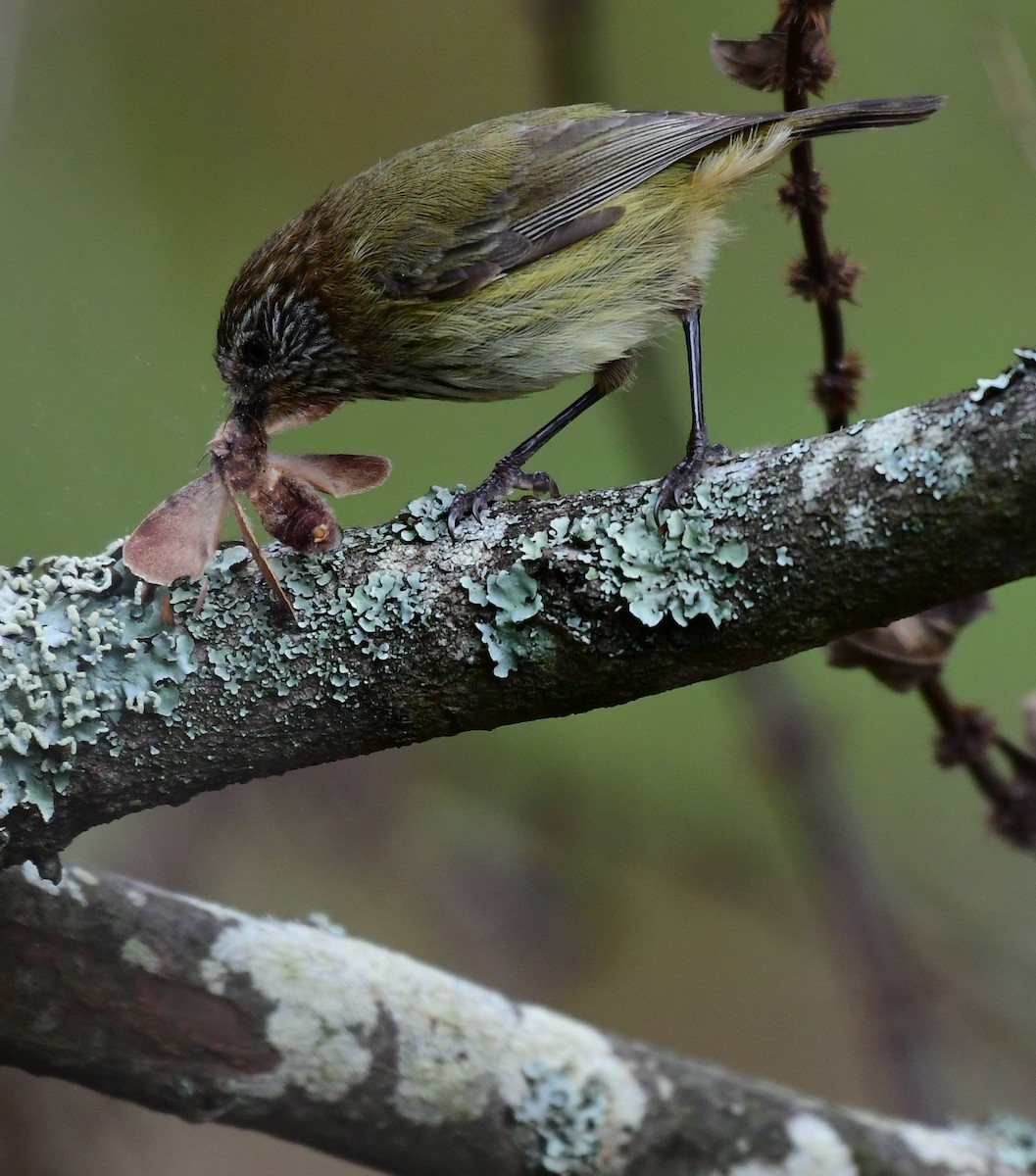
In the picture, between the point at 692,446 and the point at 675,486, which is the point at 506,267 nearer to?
the point at 692,446

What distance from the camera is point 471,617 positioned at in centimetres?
179

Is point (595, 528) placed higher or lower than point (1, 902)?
higher

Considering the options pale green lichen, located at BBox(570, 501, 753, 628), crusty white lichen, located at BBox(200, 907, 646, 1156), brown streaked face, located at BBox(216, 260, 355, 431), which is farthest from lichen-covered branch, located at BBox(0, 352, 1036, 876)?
brown streaked face, located at BBox(216, 260, 355, 431)

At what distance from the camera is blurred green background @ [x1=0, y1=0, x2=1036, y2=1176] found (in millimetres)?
3877

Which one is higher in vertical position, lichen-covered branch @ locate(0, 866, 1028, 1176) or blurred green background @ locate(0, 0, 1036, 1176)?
blurred green background @ locate(0, 0, 1036, 1176)

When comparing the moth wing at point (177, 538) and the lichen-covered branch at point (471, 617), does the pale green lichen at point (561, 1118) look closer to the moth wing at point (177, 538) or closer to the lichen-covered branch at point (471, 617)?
the lichen-covered branch at point (471, 617)

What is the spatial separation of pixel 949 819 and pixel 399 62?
411 cm

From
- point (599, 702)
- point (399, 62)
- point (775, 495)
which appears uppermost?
point (399, 62)

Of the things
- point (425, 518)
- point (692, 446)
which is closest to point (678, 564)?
point (425, 518)

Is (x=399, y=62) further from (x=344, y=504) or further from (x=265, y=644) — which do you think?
(x=265, y=644)

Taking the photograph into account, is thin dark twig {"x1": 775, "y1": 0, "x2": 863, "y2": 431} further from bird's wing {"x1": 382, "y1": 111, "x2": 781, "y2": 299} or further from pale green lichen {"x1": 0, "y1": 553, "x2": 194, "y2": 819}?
pale green lichen {"x1": 0, "y1": 553, "x2": 194, "y2": 819}

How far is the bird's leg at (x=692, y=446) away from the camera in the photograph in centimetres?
174

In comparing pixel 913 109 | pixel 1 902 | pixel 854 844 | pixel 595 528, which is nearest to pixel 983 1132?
pixel 854 844

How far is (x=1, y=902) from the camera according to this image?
203 centimetres
